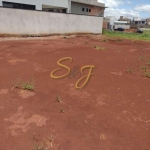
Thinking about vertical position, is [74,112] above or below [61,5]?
below

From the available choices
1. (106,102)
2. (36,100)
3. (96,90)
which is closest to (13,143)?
(36,100)

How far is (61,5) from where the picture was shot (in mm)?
17359

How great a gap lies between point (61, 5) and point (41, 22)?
238 inches

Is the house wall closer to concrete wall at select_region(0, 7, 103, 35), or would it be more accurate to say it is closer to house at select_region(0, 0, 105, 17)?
house at select_region(0, 0, 105, 17)

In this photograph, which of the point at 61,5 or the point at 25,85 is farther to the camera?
the point at 61,5

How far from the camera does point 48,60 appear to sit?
5828 millimetres

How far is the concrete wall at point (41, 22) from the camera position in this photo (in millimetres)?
10703

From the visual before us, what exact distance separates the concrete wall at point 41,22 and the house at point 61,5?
280cm

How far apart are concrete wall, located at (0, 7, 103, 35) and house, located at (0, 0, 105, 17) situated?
9.17ft

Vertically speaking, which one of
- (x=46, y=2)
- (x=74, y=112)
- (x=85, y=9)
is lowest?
(x=74, y=112)

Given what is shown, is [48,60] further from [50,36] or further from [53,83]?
[50,36]
